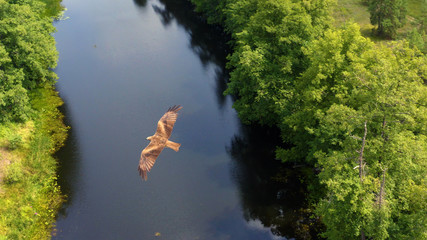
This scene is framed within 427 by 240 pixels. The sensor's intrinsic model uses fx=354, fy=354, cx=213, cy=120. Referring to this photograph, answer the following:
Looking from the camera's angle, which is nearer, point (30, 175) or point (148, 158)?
point (148, 158)

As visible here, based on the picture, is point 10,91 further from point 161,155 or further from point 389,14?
point 389,14

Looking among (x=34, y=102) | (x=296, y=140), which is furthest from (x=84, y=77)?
(x=296, y=140)

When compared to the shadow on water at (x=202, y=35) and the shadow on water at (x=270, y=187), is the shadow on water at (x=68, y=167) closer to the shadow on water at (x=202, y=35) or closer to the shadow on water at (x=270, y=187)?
the shadow on water at (x=270, y=187)

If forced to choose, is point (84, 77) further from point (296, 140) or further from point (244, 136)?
point (296, 140)

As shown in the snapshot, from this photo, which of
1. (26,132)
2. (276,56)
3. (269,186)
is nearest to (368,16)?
(276,56)

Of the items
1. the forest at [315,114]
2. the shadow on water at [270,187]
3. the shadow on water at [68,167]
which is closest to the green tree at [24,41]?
the forest at [315,114]

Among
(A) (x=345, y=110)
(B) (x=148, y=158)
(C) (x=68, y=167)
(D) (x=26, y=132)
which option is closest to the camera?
(B) (x=148, y=158)

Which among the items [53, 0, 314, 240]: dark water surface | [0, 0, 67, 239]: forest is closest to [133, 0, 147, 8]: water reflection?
[53, 0, 314, 240]: dark water surface
